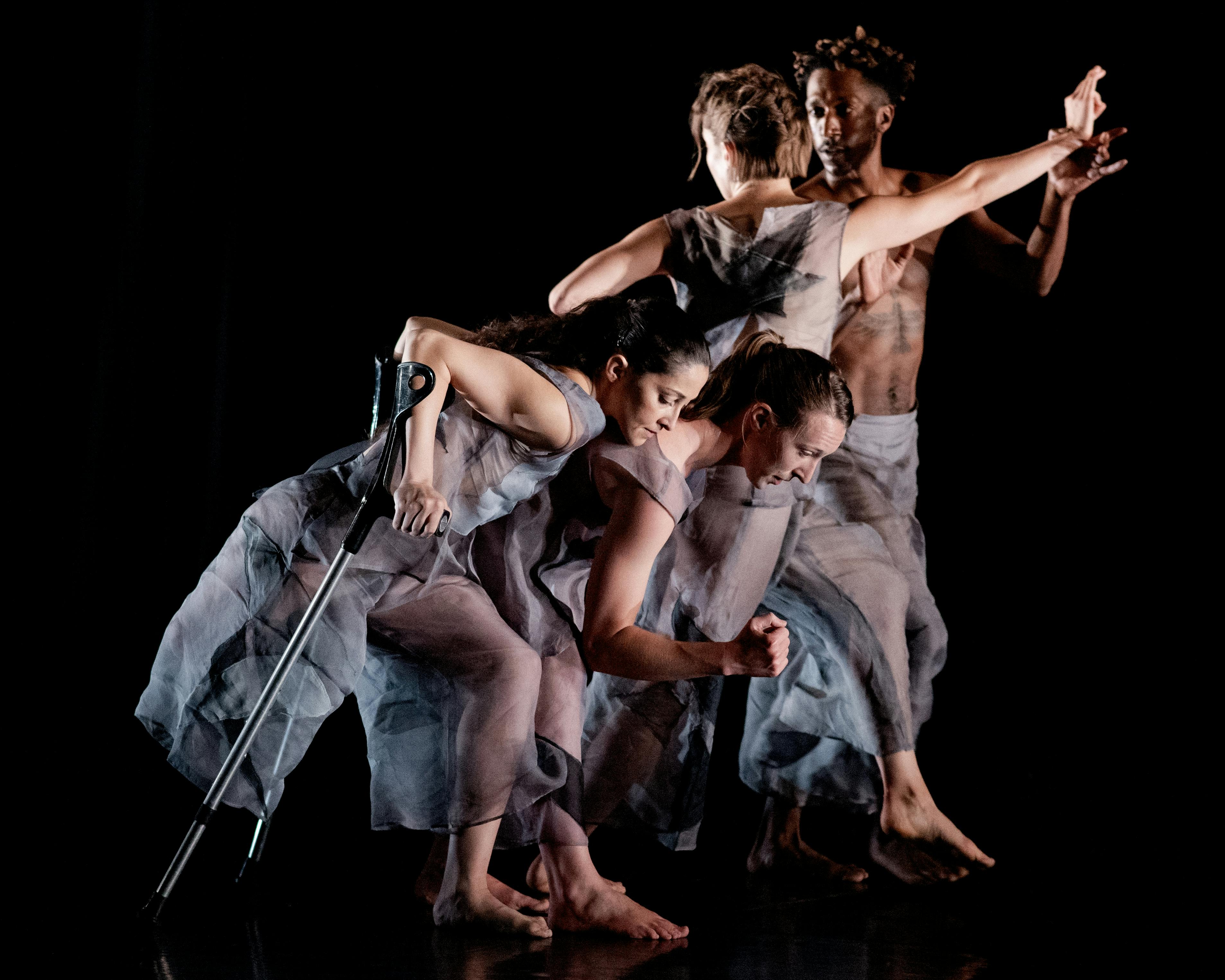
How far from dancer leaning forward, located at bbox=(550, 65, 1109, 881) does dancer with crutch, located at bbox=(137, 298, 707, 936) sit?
1.47 ft

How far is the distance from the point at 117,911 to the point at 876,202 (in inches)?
65.0

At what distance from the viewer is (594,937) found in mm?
1880

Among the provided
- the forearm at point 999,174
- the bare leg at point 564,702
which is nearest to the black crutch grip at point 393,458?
the bare leg at point 564,702

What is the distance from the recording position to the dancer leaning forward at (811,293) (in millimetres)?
2410

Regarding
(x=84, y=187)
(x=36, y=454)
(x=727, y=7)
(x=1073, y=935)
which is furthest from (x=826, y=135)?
(x=36, y=454)

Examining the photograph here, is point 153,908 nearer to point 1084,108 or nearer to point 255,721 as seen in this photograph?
point 255,721

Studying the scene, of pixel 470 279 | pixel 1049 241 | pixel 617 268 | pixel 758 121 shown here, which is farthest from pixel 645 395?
pixel 470 279

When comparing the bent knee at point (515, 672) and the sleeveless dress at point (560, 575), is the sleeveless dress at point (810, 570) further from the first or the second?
the bent knee at point (515, 672)

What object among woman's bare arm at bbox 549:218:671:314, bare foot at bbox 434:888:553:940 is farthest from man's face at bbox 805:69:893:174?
bare foot at bbox 434:888:553:940

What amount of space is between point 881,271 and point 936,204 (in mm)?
208

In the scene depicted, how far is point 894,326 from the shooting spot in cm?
272

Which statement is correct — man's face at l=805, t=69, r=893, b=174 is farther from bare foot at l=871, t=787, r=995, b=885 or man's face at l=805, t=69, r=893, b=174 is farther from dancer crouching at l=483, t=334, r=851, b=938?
bare foot at l=871, t=787, r=995, b=885

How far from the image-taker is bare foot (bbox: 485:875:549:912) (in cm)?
206

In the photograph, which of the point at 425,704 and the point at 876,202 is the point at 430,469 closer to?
the point at 425,704
